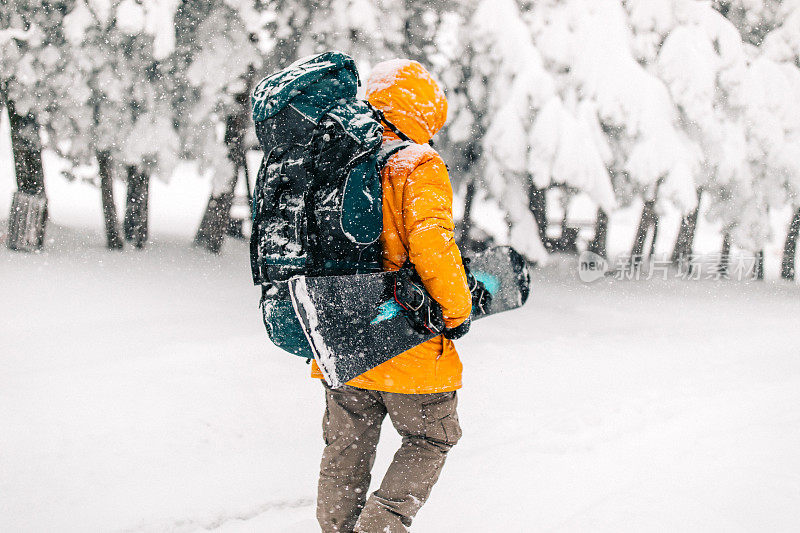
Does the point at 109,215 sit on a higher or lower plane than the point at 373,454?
lower

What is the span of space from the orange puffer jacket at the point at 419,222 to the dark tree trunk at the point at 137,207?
31.9 ft

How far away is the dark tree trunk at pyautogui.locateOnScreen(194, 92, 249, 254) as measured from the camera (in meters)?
10.2

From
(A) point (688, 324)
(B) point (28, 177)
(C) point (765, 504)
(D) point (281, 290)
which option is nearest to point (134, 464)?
(D) point (281, 290)

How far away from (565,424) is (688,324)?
473cm

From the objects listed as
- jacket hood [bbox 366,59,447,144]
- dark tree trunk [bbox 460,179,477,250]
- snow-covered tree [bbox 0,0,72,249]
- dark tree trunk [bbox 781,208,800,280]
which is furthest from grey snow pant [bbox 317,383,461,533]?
dark tree trunk [bbox 781,208,800,280]

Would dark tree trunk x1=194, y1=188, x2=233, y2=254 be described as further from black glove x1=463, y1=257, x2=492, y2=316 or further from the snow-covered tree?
black glove x1=463, y1=257, x2=492, y2=316

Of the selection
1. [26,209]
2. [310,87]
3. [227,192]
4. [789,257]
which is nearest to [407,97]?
[310,87]

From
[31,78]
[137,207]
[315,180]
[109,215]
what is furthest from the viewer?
[137,207]

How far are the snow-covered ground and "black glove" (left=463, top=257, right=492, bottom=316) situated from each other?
4.23 feet

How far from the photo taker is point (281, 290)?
2.12m

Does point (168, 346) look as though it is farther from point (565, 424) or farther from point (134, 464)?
point (565, 424)

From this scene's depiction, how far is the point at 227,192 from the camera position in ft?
35.5

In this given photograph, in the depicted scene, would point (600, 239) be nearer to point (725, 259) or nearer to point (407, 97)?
point (725, 259)

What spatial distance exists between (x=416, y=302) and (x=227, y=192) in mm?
9243
